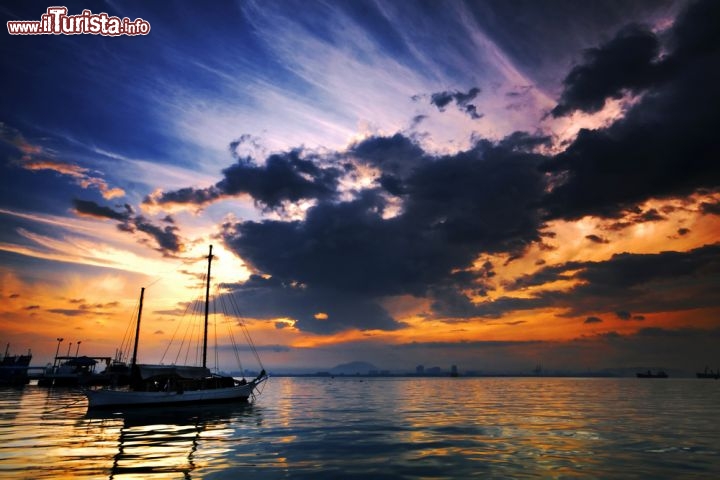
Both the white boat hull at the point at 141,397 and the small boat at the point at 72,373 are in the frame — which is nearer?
the white boat hull at the point at 141,397

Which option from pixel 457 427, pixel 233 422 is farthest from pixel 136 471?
pixel 457 427

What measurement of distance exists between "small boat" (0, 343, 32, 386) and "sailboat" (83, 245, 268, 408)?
93.9m

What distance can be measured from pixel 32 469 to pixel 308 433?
1898cm

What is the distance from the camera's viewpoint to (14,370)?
443ft

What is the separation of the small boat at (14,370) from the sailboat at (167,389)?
9389cm

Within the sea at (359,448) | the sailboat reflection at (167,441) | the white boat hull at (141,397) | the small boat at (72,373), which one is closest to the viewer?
the sea at (359,448)

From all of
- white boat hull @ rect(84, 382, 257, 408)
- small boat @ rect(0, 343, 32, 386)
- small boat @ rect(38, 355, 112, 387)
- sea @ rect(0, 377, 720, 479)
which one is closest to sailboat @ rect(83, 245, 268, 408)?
white boat hull @ rect(84, 382, 257, 408)

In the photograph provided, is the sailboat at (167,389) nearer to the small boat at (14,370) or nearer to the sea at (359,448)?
the sea at (359,448)

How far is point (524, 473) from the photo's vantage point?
20.3m

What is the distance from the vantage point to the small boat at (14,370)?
399 ft

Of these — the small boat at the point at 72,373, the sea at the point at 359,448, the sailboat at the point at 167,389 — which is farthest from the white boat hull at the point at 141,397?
the small boat at the point at 72,373

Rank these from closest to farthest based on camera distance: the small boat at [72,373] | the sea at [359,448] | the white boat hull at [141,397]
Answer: the sea at [359,448]
the white boat hull at [141,397]
the small boat at [72,373]

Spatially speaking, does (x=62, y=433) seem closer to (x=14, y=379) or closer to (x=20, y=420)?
(x=20, y=420)

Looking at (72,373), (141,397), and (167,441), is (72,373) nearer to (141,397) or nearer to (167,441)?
(141,397)
